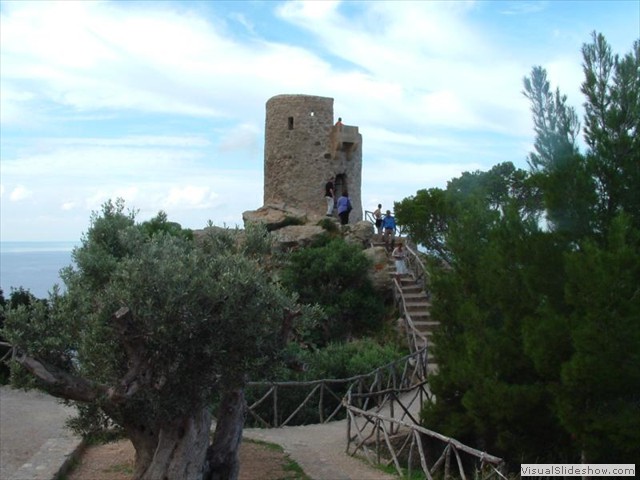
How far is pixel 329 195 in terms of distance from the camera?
78.3 feet

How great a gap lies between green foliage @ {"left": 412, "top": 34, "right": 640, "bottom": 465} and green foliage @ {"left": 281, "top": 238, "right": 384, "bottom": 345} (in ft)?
26.0

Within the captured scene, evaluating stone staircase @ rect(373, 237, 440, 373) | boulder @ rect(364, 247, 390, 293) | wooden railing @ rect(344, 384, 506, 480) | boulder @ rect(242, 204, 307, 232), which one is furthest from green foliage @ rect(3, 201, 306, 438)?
boulder @ rect(242, 204, 307, 232)

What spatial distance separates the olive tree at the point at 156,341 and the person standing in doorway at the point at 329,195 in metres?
15.3

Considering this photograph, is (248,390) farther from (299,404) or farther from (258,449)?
(258,449)

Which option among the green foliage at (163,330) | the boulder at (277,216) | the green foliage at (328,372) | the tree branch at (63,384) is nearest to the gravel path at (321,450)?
the green foliage at (328,372)

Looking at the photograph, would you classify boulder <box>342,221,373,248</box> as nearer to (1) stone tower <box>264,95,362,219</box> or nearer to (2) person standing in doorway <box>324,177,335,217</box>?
(2) person standing in doorway <box>324,177,335,217</box>

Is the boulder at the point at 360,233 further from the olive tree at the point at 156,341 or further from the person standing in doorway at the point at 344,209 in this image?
the olive tree at the point at 156,341

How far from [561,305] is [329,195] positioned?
15019 millimetres

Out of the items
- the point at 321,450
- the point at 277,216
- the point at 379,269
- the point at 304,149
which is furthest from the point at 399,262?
the point at 321,450

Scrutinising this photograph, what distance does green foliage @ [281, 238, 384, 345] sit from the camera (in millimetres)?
19234

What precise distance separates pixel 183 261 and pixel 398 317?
42.0 ft

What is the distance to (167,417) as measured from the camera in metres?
7.75

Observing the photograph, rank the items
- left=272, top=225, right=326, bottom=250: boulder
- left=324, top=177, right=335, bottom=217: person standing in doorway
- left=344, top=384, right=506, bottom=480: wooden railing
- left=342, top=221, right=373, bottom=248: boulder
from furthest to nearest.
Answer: left=324, top=177, right=335, bottom=217: person standing in doorway < left=342, top=221, right=373, bottom=248: boulder < left=272, top=225, right=326, bottom=250: boulder < left=344, top=384, right=506, bottom=480: wooden railing

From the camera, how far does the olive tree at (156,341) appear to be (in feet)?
23.0
